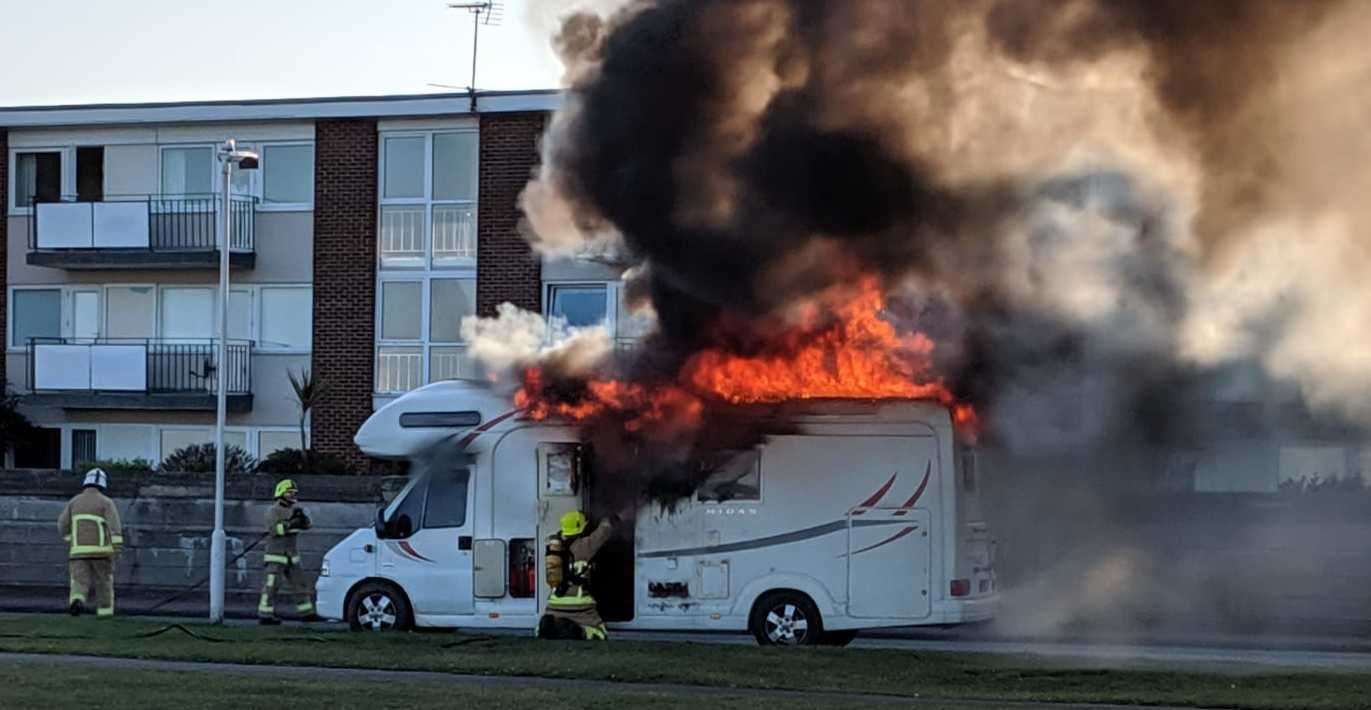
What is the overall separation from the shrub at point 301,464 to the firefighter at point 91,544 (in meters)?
7.91

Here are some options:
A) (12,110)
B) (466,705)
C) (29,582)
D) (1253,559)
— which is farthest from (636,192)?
(12,110)

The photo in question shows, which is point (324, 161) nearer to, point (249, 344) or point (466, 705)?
point (249, 344)

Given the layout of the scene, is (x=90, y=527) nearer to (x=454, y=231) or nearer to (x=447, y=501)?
(x=447, y=501)

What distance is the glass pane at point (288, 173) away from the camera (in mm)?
34594

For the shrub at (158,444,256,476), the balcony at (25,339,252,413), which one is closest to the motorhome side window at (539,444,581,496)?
the shrub at (158,444,256,476)

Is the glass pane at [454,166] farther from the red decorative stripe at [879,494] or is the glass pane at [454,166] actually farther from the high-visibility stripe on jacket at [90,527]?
the red decorative stripe at [879,494]

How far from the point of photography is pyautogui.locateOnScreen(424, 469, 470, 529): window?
63.3 ft

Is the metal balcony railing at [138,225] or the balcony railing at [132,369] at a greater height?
the metal balcony railing at [138,225]

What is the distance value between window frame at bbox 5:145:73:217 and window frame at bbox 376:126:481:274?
6.21 metres

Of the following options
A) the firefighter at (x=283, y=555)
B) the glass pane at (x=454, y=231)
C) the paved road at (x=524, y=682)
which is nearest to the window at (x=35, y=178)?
the glass pane at (x=454, y=231)

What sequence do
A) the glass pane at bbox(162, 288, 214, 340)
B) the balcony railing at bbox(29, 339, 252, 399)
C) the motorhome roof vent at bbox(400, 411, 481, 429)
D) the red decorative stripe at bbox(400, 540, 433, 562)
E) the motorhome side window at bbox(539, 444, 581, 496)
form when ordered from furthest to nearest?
1. the glass pane at bbox(162, 288, 214, 340)
2. the balcony railing at bbox(29, 339, 252, 399)
3. the red decorative stripe at bbox(400, 540, 433, 562)
4. the motorhome roof vent at bbox(400, 411, 481, 429)
5. the motorhome side window at bbox(539, 444, 581, 496)

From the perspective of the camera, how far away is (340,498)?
26.4 meters

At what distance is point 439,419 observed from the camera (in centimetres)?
1916

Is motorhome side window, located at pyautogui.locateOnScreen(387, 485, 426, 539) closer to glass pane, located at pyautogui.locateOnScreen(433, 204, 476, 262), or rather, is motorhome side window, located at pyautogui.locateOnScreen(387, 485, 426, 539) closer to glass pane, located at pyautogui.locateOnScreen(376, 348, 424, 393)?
glass pane, located at pyautogui.locateOnScreen(376, 348, 424, 393)
